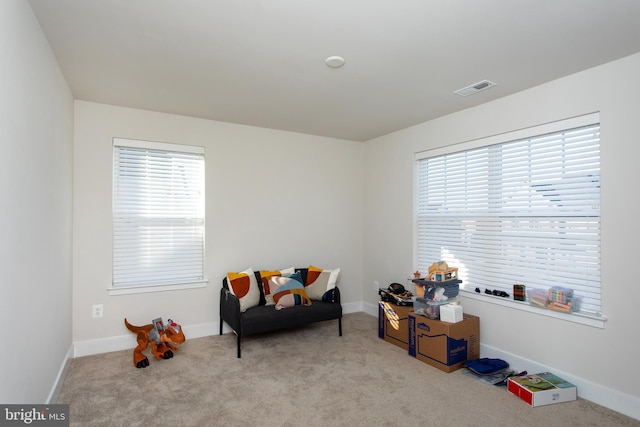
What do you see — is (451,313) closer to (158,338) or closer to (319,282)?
(319,282)

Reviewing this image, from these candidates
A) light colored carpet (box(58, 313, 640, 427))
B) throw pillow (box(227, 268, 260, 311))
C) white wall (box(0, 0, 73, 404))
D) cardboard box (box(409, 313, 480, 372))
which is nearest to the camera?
white wall (box(0, 0, 73, 404))

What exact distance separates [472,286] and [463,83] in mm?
2000

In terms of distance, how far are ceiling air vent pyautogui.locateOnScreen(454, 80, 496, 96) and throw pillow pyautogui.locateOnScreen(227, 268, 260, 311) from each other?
283cm

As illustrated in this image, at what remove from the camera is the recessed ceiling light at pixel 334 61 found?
2.52 meters

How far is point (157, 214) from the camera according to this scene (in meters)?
3.85

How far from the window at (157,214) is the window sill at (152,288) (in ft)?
0.10

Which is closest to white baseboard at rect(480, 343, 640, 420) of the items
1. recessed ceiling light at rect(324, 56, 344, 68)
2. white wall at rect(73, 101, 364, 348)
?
white wall at rect(73, 101, 364, 348)

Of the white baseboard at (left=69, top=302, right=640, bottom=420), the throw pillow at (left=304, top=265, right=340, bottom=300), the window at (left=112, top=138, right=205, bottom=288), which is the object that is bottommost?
the white baseboard at (left=69, top=302, right=640, bottom=420)

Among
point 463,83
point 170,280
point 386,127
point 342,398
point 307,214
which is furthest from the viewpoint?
point 307,214

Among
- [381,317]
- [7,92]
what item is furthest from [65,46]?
[381,317]

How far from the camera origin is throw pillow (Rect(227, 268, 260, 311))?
12.4 ft

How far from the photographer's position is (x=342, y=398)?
2670mm

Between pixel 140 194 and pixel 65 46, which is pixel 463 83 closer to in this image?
pixel 65 46

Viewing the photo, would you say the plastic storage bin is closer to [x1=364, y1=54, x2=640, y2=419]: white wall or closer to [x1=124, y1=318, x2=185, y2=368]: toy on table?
[x1=364, y1=54, x2=640, y2=419]: white wall
